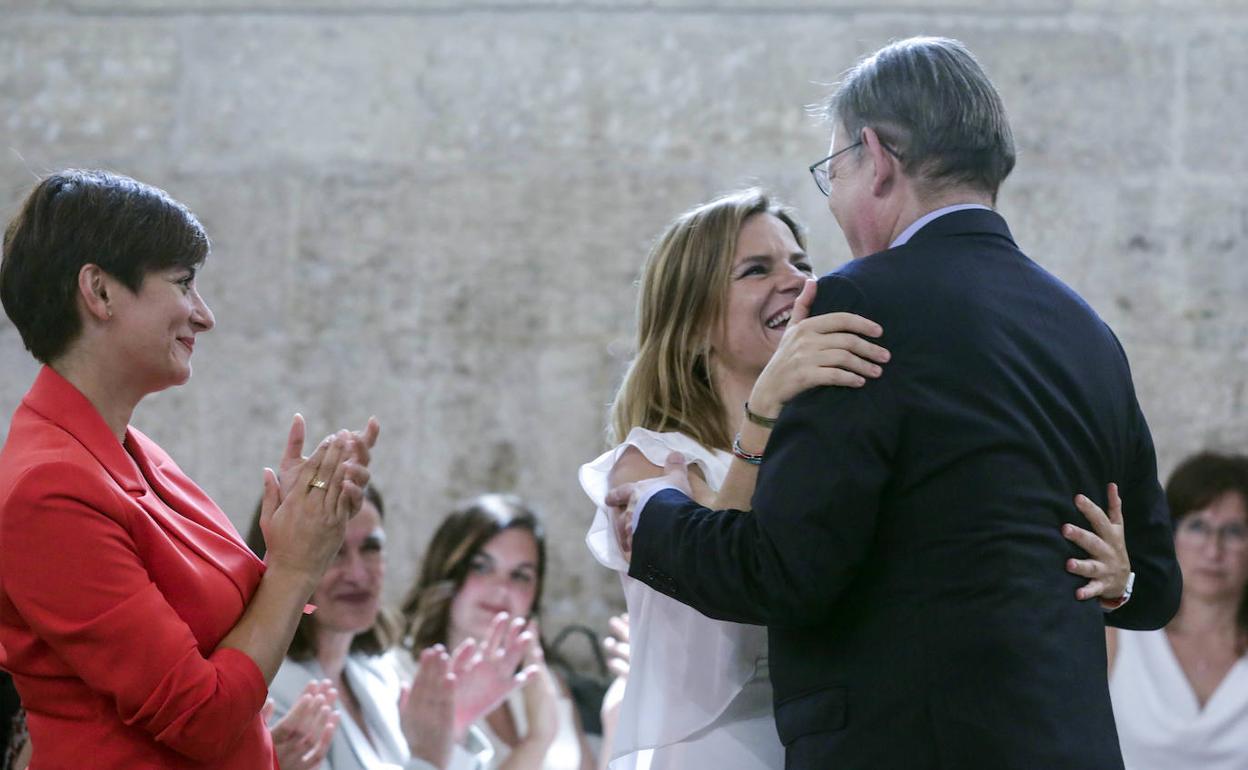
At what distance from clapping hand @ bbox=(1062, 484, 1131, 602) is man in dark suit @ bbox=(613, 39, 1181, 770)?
0.08ft

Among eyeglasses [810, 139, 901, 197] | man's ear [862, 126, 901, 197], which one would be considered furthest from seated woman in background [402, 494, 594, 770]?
man's ear [862, 126, 901, 197]

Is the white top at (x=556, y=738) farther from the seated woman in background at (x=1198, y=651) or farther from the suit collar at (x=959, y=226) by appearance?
the suit collar at (x=959, y=226)

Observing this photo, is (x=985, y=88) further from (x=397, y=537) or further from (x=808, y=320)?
(x=397, y=537)

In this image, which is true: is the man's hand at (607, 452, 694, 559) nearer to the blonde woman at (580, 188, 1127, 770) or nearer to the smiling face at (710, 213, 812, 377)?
the blonde woman at (580, 188, 1127, 770)

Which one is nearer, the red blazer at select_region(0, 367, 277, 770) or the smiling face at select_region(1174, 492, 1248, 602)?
the red blazer at select_region(0, 367, 277, 770)

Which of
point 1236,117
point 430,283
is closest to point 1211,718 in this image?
point 1236,117

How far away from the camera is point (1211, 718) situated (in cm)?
430

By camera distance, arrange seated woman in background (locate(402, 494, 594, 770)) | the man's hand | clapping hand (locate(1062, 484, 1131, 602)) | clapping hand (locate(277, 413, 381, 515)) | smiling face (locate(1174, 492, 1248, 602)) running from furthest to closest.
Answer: seated woman in background (locate(402, 494, 594, 770))
smiling face (locate(1174, 492, 1248, 602))
the man's hand
clapping hand (locate(277, 413, 381, 515))
clapping hand (locate(1062, 484, 1131, 602))

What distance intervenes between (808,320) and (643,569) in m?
0.42

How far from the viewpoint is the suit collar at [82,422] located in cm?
207

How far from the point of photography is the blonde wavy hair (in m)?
2.87

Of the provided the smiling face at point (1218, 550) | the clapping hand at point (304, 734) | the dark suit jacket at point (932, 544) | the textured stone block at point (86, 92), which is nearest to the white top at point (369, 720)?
the clapping hand at point (304, 734)

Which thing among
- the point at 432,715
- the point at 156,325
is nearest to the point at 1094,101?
the point at 432,715

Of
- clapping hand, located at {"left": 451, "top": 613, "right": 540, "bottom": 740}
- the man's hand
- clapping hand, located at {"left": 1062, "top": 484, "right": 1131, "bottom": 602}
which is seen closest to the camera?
clapping hand, located at {"left": 1062, "top": 484, "right": 1131, "bottom": 602}
